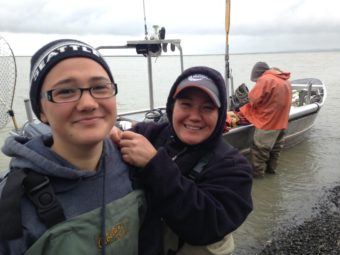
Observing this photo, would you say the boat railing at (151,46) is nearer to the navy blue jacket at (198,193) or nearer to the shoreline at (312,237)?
the shoreline at (312,237)

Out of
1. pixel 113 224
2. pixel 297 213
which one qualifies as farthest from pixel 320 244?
pixel 113 224

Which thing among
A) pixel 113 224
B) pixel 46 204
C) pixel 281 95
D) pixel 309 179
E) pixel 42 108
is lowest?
pixel 309 179

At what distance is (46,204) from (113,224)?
0.30m

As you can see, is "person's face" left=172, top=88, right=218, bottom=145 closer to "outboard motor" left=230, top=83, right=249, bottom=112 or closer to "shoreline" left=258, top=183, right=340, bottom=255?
"shoreline" left=258, top=183, right=340, bottom=255

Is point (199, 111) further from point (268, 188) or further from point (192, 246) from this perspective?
point (268, 188)

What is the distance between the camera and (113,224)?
57.3 inches

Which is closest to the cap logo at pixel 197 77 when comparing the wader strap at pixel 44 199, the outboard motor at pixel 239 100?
the wader strap at pixel 44 199

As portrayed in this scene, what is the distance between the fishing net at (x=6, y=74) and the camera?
371 cm

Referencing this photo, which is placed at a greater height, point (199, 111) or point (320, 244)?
point (199, 111)

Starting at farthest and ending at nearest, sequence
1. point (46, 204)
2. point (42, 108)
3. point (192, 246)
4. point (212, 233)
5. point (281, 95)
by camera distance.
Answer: point (281, 95)
point (192, 246)
point (212, 233)
point (42, 108)
point (46, 204)

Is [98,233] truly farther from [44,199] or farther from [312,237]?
[312,237]

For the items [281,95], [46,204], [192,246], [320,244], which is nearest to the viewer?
[46,204]

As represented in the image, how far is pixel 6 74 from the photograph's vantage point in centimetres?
379

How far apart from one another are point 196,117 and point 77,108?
0.85 metres
